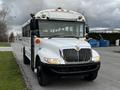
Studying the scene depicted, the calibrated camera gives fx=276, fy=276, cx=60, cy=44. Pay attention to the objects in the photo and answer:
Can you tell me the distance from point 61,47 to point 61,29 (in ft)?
5.44

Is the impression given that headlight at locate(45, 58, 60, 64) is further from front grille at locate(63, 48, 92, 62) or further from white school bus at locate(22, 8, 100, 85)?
front grille at locate(63, 48, 92, 62)

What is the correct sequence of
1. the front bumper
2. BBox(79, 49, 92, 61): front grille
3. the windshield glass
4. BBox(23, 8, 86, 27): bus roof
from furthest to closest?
1. BBox(23, 8, 86, 27): bus roof
2. the windshield glass
3. BBox(79, 49, 92, 61): front grille
4. the front bumper

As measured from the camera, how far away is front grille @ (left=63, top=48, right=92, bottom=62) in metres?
9.14

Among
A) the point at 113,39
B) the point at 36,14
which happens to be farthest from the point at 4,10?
the point at 36,14

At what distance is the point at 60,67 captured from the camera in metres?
8.98

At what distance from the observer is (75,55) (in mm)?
9211

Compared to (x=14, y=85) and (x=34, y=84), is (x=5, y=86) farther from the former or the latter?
(x=34, y=84)

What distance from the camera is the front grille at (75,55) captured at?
360 inches

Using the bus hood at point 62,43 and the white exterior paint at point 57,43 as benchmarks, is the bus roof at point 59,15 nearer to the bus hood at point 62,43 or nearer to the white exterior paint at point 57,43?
the white exterior paint at point 57,43

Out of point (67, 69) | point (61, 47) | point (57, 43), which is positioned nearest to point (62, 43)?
point (57, 43)

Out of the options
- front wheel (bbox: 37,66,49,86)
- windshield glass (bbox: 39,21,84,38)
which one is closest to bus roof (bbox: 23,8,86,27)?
windshield glass (bbox: 39,21,84,38)

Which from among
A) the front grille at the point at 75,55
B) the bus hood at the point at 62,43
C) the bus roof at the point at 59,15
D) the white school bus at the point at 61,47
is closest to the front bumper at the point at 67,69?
the white school bus at the point at 61,47

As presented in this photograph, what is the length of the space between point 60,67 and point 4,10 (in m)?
74.6

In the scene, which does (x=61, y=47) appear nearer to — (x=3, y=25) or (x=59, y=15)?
(x=59, y=15)
